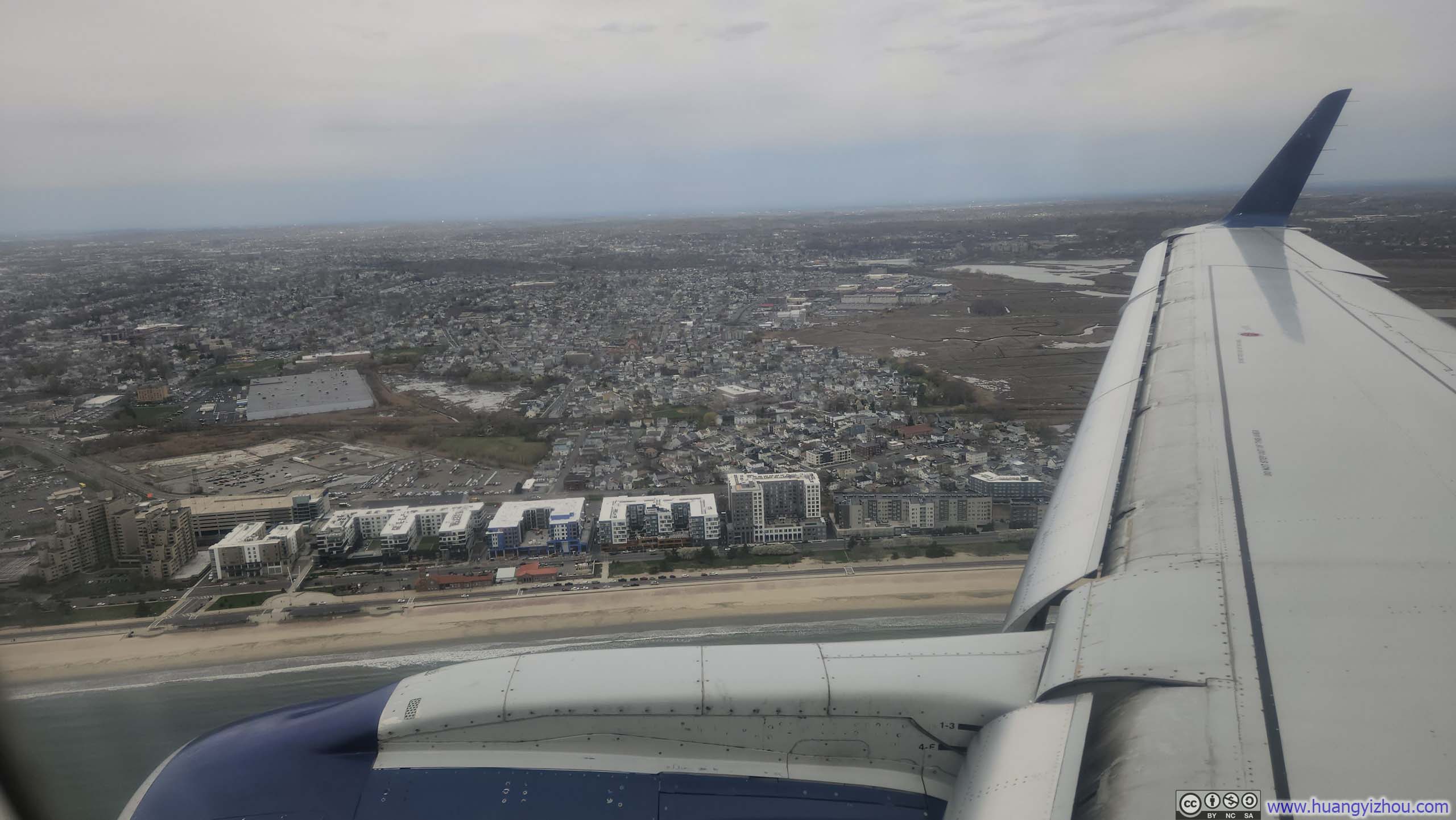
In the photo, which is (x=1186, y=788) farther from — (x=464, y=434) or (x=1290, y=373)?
(x=464, y=434)

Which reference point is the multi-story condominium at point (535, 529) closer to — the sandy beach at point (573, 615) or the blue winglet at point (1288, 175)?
the sandy beach at point (573, 615)

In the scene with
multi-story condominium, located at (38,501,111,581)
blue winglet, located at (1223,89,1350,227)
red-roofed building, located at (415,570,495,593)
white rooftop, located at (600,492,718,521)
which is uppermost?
blue winglet, located at (1223,89,1350,227)

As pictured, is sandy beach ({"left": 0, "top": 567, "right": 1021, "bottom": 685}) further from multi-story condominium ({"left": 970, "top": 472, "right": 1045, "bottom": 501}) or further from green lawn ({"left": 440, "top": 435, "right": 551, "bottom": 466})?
green lawn ({"left": 440, "top": 435, "right": 551, "bottom": 466})

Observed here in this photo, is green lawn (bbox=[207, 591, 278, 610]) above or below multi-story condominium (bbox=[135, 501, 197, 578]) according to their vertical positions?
below

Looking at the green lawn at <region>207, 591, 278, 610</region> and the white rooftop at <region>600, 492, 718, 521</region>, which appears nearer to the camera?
the green lawn at <region>207, 591, 278, 610</region>

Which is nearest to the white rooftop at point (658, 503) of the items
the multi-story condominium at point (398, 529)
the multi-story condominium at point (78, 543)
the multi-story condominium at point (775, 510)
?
the multi-story condominium at point (775, 510)

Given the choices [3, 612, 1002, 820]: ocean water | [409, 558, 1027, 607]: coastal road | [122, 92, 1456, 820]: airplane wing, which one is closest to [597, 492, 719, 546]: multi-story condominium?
[409, 558, 1027, 607]: coastal road
